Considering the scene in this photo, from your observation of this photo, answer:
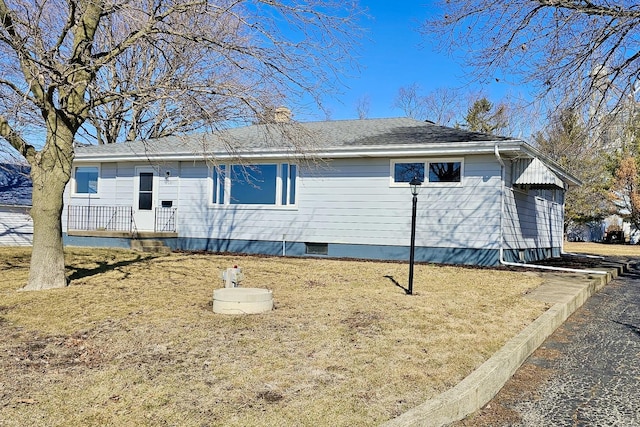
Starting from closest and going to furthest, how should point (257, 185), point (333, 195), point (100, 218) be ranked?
point (333, 195)
point (257, 185)
point (100, 218)

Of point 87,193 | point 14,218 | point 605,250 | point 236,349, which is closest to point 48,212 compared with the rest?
point 236,349

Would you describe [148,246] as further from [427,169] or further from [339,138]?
[427,169]

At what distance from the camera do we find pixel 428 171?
41.8ft

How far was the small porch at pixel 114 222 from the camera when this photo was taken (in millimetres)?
14712

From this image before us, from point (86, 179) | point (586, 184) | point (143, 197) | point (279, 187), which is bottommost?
point (143, 197)

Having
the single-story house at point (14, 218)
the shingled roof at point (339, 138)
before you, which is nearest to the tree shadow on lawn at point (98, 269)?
the shingled roof at point (339, 138)

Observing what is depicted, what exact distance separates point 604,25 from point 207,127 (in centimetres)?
742

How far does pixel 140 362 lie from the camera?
4312 mm

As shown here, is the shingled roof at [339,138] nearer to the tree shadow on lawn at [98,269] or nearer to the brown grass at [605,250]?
the tree shadow on lawn at [98,269]

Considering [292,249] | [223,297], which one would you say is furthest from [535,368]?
[292,249]

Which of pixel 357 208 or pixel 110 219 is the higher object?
pixel 357 208

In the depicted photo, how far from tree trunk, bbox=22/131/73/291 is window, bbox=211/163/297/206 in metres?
6.17

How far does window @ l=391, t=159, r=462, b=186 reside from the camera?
41.2 ft

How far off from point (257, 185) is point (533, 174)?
23.1ft
